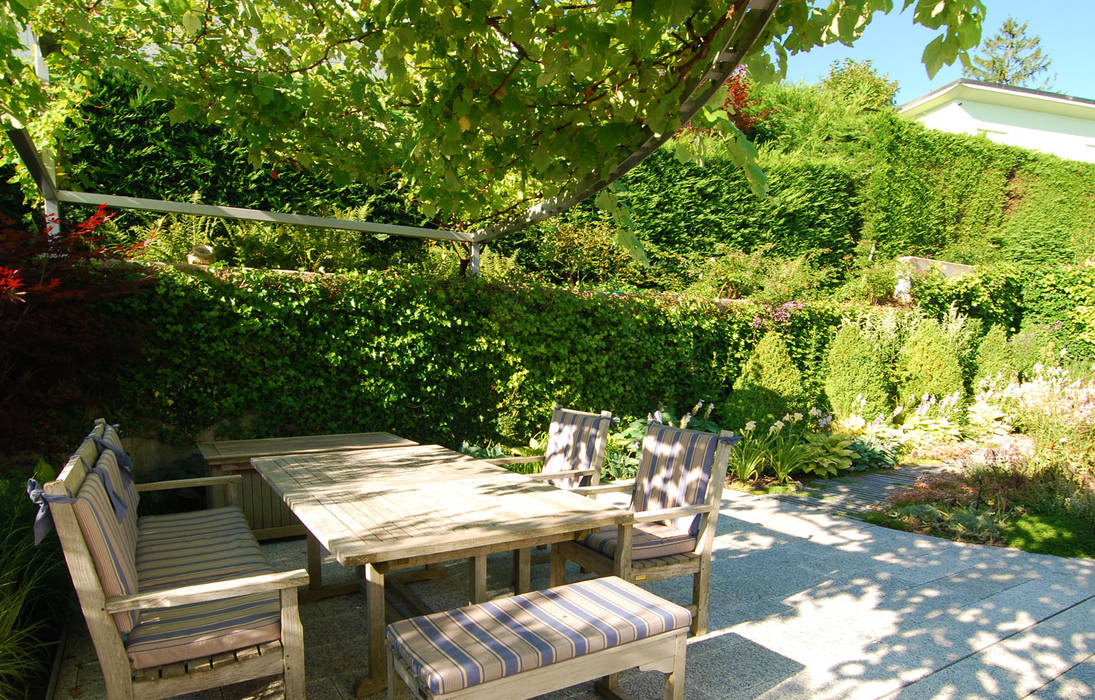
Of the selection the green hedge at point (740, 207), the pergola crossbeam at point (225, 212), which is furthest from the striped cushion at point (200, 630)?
the green hedge at point (740, 207)

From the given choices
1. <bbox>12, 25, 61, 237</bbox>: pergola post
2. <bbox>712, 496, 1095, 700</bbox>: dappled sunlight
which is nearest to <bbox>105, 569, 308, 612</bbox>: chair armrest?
<bbox>712, 496, 1095, 700</bbox>: dappled sunlight

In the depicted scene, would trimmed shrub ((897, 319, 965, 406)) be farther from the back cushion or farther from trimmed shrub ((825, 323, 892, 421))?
the back cushion

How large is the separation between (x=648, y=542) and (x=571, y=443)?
129cm

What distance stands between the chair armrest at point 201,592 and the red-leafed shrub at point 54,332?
2.75 metres

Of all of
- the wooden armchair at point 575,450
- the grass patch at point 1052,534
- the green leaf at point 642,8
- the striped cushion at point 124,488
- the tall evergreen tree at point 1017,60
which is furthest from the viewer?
the tall evergreen tree at point 1017,60

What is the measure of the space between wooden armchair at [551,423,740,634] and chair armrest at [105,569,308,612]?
152 cm

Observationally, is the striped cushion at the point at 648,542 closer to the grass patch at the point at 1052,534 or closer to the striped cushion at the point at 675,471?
the striped cushion at the point at 675,471

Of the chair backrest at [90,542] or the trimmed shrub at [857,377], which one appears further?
the trimmed shrub at [857,377]

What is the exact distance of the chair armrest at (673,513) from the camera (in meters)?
3.15

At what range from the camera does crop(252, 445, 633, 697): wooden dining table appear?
2.51 m

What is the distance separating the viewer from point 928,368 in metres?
9.38

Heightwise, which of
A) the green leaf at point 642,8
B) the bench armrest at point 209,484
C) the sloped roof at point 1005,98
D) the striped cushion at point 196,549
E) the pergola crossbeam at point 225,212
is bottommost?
the striped cushion at point 196,549

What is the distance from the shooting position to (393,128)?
516 cm

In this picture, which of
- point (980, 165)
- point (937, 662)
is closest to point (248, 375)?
point (937, 662)
